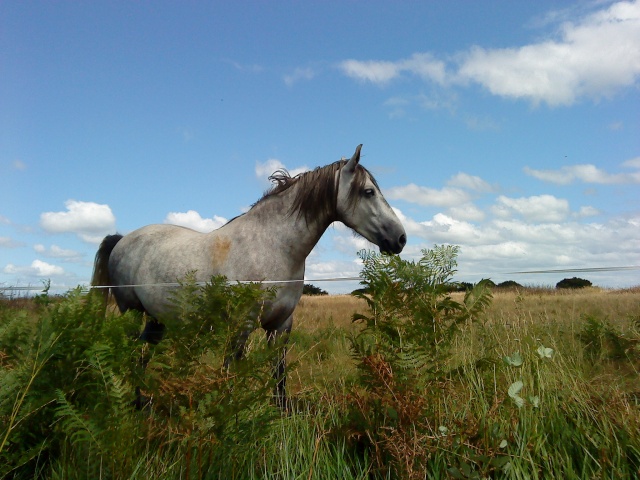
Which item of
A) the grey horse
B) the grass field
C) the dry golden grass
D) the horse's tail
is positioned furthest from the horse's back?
the grass field

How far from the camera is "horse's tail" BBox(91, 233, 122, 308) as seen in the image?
6457mm

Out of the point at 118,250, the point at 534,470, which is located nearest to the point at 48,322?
the point at 534,470

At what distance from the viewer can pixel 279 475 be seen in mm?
2266

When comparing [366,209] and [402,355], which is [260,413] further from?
[366,209]

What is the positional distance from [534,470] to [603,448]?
0.35 meters

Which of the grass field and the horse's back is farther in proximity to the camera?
the horse's back

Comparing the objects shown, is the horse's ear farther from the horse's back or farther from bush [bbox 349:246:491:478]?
bush [bbox 349:246:491:478]

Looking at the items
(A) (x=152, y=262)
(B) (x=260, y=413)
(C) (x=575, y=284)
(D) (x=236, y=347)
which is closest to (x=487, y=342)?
(B) (x=260, y=413)

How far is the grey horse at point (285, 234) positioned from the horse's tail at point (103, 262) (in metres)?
1.69

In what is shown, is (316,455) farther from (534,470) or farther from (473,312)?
(473,312)

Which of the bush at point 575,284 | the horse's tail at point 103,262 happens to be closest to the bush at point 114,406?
the horse's tail at point 103,262

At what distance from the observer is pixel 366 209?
4.75 metres

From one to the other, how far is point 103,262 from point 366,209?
Result: 12.5 ft

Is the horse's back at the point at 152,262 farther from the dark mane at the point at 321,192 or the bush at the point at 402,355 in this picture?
the bush at the point at 402,355
